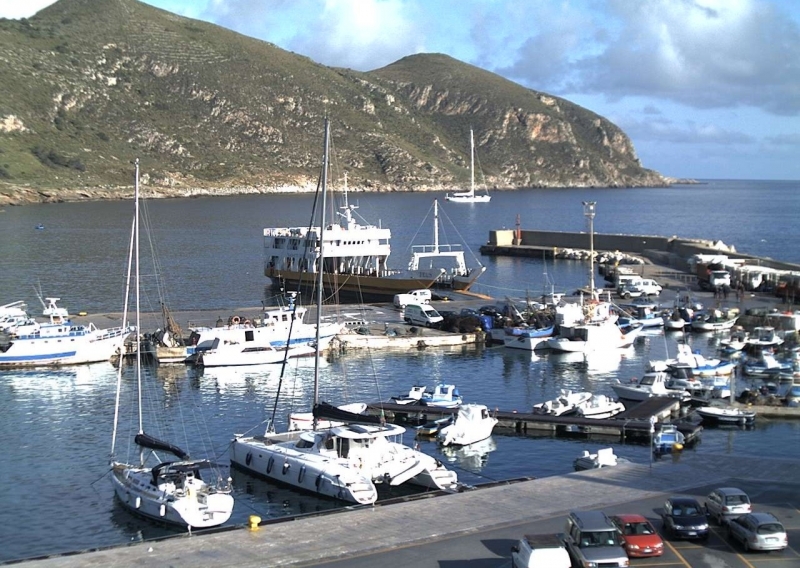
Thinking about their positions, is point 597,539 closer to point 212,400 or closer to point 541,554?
point 541,554

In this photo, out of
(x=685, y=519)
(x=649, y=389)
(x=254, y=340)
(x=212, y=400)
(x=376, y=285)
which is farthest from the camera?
(x=376, y=285)

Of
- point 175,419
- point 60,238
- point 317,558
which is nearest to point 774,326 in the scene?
point 175,419

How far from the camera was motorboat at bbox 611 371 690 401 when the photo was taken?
1497 inches

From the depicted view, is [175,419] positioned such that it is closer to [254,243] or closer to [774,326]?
[774,326]

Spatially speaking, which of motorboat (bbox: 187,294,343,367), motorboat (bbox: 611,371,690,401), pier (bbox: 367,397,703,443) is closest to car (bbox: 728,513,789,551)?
pier (bbox: 367,397,703,443)

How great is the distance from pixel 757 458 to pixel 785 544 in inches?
298

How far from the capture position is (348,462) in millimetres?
26938

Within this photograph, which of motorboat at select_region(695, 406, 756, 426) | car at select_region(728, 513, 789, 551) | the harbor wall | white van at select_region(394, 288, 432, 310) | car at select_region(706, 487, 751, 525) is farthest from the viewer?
the harbor wall

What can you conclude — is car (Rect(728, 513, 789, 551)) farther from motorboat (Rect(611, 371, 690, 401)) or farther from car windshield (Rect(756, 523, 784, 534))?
motorboat (Rect(611, 371, 690, 401))

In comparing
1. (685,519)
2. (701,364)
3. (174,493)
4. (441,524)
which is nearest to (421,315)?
(701,364)

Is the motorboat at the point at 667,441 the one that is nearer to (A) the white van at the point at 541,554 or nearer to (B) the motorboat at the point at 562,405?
(B) the motorboat at the point at 562,405

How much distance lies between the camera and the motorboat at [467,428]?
32.8 m

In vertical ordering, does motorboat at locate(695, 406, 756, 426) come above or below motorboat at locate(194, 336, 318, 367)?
below

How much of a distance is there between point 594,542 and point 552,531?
2.22m
